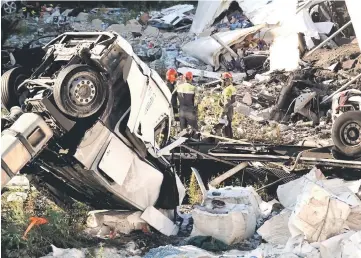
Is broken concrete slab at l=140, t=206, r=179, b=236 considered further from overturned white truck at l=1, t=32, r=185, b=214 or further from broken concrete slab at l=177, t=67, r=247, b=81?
broken concrete slab at l=177, t=67, r=247, b=81

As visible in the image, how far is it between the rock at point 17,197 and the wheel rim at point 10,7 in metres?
13.0

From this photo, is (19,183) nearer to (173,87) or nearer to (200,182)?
(200,182)

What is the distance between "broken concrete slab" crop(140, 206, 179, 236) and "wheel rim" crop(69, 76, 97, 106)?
138 cm

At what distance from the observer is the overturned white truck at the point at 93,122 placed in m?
5.68

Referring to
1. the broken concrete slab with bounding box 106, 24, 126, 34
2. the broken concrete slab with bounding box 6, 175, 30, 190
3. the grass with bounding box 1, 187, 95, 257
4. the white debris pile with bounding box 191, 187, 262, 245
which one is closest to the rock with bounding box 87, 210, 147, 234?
the grass with bounding box 1, 187, 95, 257

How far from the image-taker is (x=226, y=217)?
6367mm

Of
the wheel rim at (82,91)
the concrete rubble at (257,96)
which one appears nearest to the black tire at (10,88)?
the wheel rim at (82,91)

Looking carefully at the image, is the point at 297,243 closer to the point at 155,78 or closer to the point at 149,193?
the point at 149,193

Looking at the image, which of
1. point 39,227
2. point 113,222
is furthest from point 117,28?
point 39,227

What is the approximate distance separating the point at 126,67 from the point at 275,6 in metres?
10.2

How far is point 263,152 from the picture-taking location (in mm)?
A: 7859

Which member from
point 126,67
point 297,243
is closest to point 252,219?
point 297,243

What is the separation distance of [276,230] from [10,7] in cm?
1476

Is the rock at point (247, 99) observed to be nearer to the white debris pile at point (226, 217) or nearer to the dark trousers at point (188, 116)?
the dark trousers at point (188, 116)
